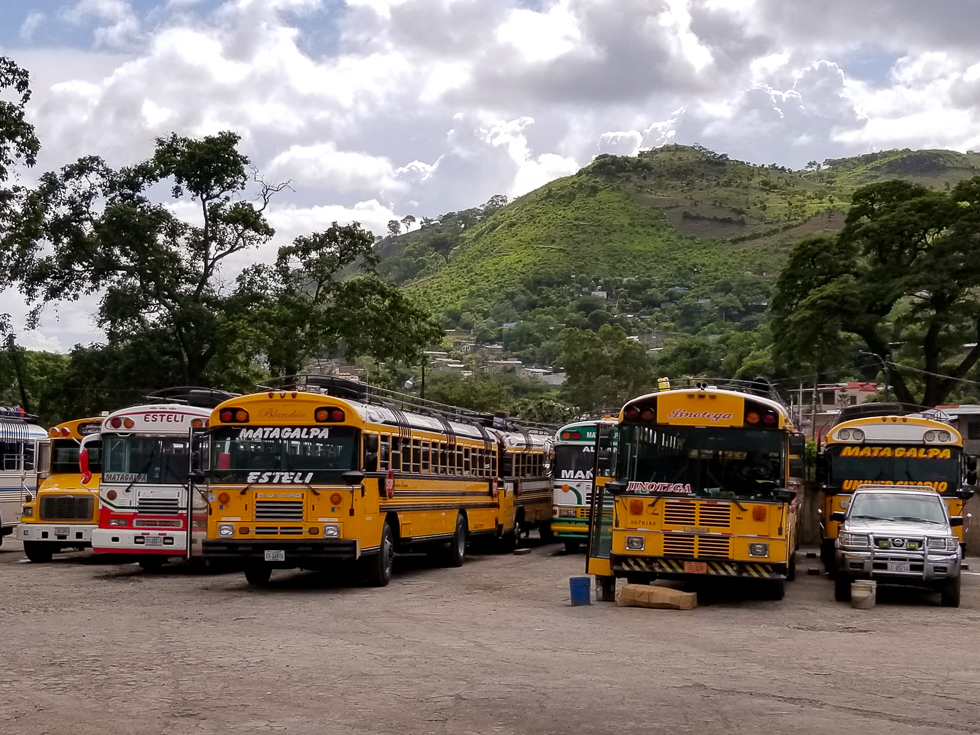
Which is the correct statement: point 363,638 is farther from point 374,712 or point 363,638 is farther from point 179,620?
point 374,712

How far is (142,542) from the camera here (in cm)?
2025

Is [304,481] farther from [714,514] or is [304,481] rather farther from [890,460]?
[890,460]

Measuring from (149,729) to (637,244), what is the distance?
13443 centimetres

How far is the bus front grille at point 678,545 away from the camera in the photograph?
16.4 metres

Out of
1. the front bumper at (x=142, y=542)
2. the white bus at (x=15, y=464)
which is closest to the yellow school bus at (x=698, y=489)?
the front bumper at (x=142, y=542)

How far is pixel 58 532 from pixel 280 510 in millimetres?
7738

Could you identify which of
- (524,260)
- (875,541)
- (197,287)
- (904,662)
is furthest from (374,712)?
(524,260)

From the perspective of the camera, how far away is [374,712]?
8.90 meters

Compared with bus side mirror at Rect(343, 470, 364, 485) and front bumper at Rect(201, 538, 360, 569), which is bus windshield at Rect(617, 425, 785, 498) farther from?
front bumper at Rect(201, 538, 360, 569)

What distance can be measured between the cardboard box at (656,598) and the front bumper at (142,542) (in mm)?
8128

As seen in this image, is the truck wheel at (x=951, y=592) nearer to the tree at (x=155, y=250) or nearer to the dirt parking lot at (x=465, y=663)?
the dirt parking lot at (x=465, y=663)

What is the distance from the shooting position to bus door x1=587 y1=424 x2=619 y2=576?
667 inches

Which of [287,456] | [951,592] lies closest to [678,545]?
[951,592]

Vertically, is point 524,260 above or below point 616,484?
above
